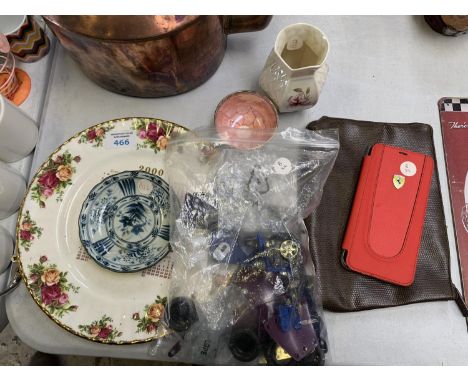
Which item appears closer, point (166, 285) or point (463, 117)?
point (166, 285)

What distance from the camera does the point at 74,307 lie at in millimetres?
520

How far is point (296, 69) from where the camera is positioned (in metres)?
→ 0.53

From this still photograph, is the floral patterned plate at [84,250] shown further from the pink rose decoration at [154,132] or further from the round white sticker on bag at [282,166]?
the round white sticker on bag at [282,166]

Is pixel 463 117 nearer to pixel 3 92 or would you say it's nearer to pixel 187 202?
pixel 187 202

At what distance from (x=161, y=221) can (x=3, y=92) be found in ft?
1.14

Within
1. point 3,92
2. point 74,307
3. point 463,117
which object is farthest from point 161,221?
point 463,117

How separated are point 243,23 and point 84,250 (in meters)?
0.41

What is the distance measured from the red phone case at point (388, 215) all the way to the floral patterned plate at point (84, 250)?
0.28 metres

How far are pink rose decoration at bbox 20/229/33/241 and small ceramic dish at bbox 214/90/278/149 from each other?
31 cm

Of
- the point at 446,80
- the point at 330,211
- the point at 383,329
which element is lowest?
the point at 383,329

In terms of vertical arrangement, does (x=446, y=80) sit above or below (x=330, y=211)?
above

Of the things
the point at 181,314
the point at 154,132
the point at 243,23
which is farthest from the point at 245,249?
the point at 243,23

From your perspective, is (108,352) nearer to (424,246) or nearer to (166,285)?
(166,285)

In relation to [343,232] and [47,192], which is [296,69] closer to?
[343,232]
